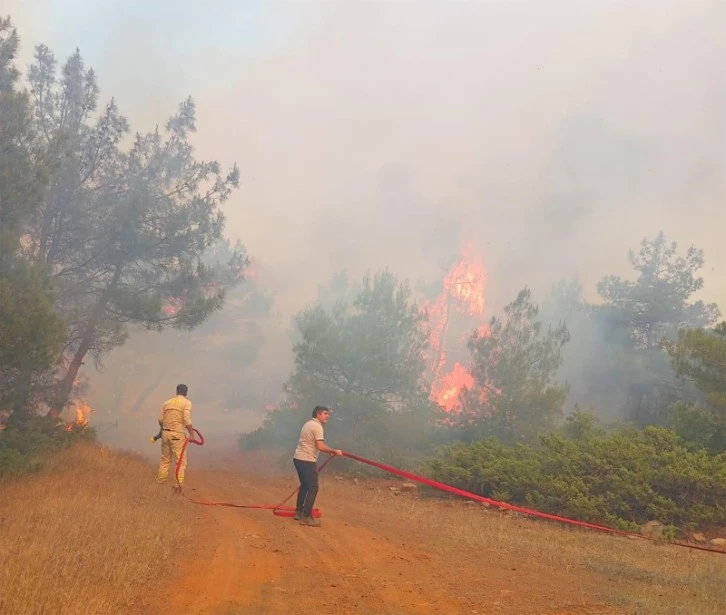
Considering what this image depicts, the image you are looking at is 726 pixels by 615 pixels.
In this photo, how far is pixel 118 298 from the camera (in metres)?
17.3

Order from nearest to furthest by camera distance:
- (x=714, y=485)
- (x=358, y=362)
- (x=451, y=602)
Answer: (x=451, y=602)
(x=714, y=485)
(x=358, y=362)

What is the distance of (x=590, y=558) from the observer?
26.6 ft

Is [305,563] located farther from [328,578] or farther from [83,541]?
[83,541]

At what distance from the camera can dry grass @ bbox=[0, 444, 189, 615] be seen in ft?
15.7

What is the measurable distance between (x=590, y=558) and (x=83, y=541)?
A: 6916mm

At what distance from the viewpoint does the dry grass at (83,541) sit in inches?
188

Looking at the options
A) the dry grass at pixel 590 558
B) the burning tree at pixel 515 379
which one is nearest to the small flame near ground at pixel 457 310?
the burning tree at pixel 515 379

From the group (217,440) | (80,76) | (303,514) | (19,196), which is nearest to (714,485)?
(303,514)

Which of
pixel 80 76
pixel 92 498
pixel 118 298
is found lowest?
pixel 92 498

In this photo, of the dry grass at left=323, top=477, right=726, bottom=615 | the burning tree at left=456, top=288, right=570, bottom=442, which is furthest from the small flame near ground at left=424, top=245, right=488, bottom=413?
the dry grass at left=323, top=477, right=726, bottom=615

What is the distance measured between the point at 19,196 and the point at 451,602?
37.7 feet

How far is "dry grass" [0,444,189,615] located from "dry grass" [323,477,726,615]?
156 inches

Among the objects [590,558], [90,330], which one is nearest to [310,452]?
[590,558]

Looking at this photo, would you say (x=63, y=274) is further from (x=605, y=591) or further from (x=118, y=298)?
(x=605, y=591)
